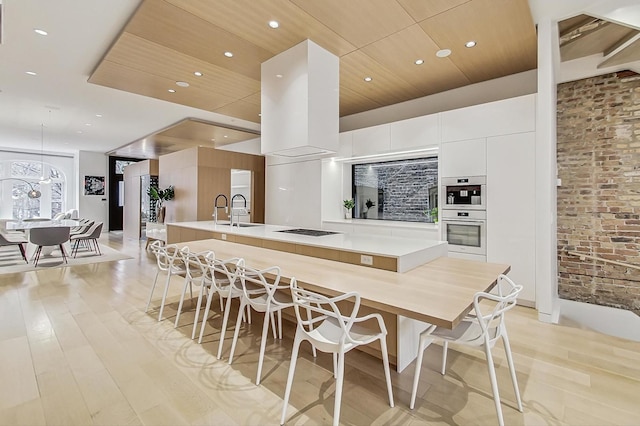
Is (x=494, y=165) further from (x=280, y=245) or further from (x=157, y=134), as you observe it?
(x=157, y=134)

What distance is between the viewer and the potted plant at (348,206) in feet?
19.0

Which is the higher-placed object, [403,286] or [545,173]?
[545,173]

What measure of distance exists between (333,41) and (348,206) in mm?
3137

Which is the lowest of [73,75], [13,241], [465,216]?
[13,241]

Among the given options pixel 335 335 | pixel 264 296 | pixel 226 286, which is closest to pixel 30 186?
pixel 226 286

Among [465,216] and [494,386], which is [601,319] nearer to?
[465,216]

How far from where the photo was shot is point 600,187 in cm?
365

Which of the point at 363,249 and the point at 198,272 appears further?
the point at 198,272

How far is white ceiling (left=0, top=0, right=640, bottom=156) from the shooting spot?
282 cm

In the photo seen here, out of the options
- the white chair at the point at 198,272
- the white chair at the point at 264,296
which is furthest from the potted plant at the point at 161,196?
the white chair at the point at 264,296

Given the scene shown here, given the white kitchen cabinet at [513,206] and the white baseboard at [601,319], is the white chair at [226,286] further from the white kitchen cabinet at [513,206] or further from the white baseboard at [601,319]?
the white baseboard at [601,319]

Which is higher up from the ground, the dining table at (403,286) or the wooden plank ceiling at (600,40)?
the wooden plank ceiling at (600,40)

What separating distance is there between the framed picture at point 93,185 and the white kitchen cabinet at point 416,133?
11.7m

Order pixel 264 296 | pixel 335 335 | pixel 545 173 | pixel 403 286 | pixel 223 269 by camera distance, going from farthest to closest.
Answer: pixel 545 173 < pixel 223 269 < pixel 264 296 < pixel 403 286 < pixel 335 335
